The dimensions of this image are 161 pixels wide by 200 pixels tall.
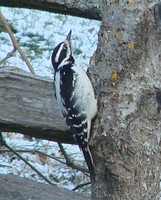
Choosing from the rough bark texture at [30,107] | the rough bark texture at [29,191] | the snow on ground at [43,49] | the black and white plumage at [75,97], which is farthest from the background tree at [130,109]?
the snow on ground at [43,49]

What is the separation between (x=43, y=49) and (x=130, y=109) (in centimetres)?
422

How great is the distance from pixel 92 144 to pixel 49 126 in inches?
9.3

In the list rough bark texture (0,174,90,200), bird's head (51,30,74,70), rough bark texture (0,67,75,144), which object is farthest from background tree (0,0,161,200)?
rough bark texture (0,174,90,200)

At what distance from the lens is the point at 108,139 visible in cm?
308

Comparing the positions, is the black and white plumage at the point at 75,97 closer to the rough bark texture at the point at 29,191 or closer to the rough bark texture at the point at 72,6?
the rough bark texture at the point at 72,6

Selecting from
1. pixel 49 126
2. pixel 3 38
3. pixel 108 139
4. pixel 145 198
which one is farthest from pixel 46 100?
pixel 3 38

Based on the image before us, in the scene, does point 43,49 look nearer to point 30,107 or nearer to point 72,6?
point 72,6

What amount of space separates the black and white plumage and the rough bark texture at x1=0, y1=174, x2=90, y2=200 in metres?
0.60

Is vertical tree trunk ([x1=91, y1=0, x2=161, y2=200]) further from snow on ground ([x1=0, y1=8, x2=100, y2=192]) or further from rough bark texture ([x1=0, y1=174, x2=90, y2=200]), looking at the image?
snow on ground ([x1=0, y1=8, x2=100, y2=192])

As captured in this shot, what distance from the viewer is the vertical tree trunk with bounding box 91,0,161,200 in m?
3.08

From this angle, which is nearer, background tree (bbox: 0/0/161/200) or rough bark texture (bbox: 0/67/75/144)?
background tree (bbox: 0/0/161/200)

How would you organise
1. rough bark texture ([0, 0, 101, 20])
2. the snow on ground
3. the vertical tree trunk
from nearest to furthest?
the vertical tree trunk → rough bark texture ([0, 0, 101, 20]) → the snow on ground

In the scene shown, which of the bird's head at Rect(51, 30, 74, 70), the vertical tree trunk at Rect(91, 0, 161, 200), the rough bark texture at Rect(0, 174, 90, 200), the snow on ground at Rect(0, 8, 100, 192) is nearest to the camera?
the vertical tree trunk at Rect(91, 0, 161, 200)

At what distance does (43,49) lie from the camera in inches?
284
